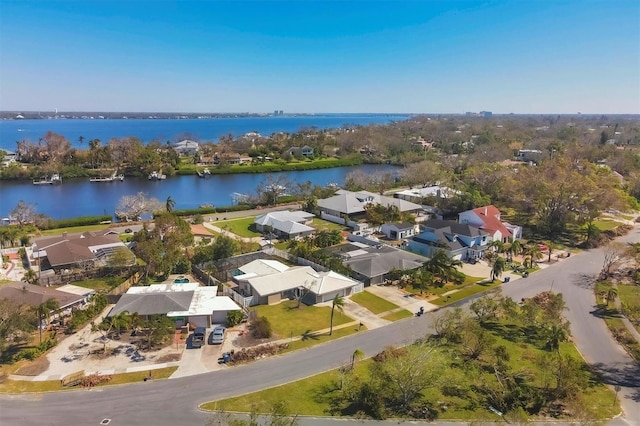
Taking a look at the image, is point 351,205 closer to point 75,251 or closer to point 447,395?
point 75,251

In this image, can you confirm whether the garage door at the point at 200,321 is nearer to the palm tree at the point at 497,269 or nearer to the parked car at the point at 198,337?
the parked car at the point at 198,337

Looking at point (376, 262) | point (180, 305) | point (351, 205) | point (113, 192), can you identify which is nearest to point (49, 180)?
point (113, 192)

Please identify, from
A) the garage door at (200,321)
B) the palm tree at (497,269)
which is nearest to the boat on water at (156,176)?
the garage door at (200,321)

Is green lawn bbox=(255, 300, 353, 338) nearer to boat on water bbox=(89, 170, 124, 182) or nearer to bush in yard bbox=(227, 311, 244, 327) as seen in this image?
bush in yard bbox=(227, 311, 244, 327)

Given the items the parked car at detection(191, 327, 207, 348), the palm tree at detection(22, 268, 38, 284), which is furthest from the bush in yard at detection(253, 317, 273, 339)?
the palm tree at detection(22, 268, 38, 284)

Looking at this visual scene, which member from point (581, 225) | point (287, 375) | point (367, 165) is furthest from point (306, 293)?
point (367, 165)
